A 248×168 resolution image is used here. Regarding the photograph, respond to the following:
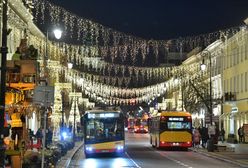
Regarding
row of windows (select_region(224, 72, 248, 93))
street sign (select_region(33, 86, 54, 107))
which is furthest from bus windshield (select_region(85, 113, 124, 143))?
row of windows (select_region(224, 72, 248, 93))

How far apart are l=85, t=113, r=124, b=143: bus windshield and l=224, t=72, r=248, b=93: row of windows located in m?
31.4

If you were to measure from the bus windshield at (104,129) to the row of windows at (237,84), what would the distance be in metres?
31.4

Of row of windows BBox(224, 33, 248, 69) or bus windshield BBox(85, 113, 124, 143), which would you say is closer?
bus windshield BBox(85, 113, 124, 143)

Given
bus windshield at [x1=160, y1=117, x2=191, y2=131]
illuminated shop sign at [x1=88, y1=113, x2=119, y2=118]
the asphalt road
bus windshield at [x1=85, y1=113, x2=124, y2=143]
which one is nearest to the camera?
the asphalt road

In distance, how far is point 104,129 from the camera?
129ft

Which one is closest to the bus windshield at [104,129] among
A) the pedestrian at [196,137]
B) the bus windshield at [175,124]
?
the bus windshield at [175,124]

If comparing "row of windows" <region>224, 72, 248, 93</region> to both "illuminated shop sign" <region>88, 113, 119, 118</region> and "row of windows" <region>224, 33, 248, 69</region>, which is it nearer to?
"row of windows" <region>224, 33, 248, 69</region>

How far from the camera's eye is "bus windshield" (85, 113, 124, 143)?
1533 inches

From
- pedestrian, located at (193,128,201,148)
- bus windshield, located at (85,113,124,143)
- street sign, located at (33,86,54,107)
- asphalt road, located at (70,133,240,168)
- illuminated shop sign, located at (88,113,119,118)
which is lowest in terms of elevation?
asphalt road, located at (70,133,240,168)

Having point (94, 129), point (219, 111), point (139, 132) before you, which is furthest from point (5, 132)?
point (139, 132)

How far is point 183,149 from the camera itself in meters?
50.1

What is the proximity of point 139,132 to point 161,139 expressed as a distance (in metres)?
72.4

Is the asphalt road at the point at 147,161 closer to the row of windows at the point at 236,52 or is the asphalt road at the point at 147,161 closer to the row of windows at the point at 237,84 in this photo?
the row of windows at the point at 237,84

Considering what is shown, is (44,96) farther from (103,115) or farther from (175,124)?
(175,124)
